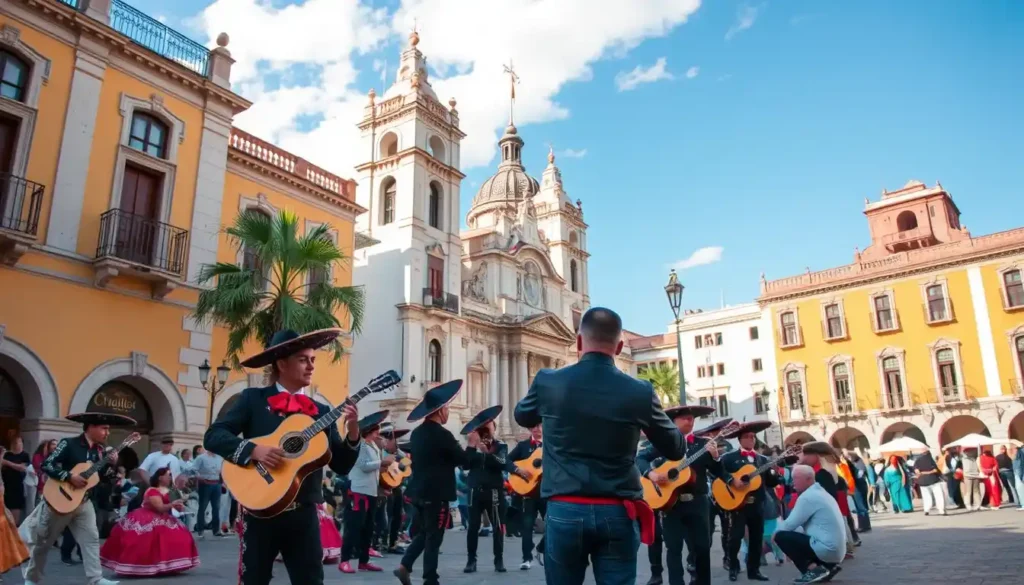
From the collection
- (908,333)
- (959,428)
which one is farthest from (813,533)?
(908,333)

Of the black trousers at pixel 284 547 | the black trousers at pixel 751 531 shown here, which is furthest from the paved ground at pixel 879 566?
the black trousers at pixel 284 547

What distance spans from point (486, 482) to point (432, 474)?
2.72 meters

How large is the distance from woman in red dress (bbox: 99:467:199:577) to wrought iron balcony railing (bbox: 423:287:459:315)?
26.2 metres

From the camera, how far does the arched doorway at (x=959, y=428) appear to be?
36844 mm

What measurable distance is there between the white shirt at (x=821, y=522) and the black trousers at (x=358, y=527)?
5643 millimetres

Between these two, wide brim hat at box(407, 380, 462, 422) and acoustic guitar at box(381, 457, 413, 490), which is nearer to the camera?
wide brim hat at box(407, 380, 462, 422)

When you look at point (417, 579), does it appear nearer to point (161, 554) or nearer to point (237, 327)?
point (161, 554)

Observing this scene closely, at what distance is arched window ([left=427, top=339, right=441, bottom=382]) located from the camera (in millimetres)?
35344

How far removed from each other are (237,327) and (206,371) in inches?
48.4

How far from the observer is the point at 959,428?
123 feet

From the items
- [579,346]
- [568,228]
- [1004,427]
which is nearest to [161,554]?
[579,346]

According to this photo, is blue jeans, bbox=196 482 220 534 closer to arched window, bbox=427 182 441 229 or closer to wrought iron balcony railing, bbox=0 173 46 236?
wrought iron balcony railing, bbox=0 173 46 236

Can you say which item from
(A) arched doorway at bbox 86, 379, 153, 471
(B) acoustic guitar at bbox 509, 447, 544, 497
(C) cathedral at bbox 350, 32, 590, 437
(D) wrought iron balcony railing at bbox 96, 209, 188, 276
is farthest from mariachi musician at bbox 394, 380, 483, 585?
(C) cathedral at bbox 350, 32, 590, 437

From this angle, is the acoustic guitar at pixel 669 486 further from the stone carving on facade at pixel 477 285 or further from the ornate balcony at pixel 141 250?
the stone carving on facade at pixel 477 285
